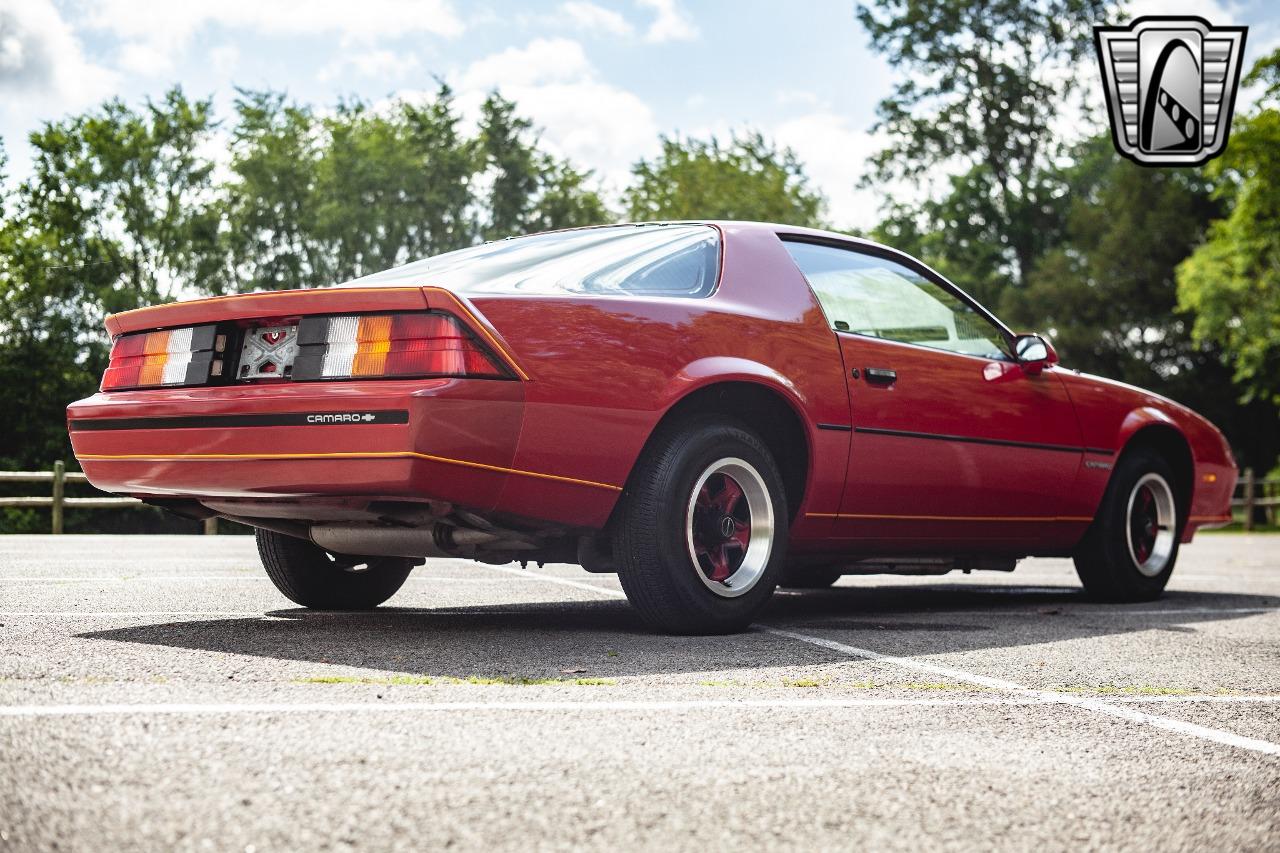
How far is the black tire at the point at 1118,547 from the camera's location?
7207 millimetres

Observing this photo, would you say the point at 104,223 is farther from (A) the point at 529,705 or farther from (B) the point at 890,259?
(A) the point at 529,705

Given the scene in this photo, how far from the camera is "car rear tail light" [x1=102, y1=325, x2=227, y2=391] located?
463 cm

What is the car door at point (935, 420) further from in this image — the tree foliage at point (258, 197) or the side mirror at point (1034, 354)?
the tree foliage at point (258, 197)

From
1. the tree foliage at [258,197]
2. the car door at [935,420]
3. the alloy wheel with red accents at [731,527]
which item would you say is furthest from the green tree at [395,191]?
the alloy wheel with red accents at [731,527]

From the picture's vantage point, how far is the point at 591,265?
4.96m

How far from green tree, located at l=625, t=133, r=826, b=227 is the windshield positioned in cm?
3680

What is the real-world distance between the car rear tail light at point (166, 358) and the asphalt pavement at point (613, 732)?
867 mm

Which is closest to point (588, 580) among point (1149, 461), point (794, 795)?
point (1149, 461)

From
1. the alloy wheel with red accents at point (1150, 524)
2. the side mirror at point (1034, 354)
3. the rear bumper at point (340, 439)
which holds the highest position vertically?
the side mirror at point (1034, 354)

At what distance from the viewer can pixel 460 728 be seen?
124 inches

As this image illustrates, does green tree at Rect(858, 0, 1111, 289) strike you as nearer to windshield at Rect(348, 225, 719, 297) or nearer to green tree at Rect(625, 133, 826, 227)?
green tree at Rect(625, 133, 826, 227)

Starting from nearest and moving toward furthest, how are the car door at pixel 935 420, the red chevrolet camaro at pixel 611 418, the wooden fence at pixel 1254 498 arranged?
the red chevrolet camaro at pixel 611 418 → the car door at pixel 935 420 → the wooden fence at pixel 1254 498

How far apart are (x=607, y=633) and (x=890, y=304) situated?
2.01m

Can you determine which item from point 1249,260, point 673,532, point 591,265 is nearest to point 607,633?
point 673,532
